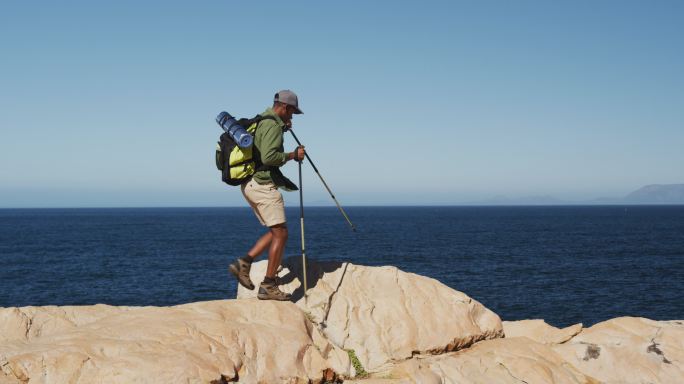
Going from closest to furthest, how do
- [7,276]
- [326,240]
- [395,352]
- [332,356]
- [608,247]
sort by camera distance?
[332,356] < [395,352] < [7,276] < [608,247] < [326,240]

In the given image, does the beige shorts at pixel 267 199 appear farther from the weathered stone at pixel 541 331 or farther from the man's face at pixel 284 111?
the weathered stone at pixel 541 331

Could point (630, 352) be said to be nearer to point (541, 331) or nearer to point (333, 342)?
point (541, 331)

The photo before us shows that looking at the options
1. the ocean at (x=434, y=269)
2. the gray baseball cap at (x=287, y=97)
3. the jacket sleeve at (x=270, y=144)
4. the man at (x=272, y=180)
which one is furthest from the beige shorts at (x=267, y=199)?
the ocean at (x=434, y=269)

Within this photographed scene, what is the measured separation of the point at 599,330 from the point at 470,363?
3.51 meters

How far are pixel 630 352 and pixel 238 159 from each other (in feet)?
28.1

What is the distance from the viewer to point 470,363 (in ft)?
33.7

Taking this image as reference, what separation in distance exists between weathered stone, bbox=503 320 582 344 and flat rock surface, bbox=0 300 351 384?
4.95 m

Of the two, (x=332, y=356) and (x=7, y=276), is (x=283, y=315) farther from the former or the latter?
(x=7, y=276)

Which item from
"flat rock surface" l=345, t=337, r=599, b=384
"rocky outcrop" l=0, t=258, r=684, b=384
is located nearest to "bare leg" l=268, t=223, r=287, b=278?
"rocky outcrop" l=0, t=258, r=684, b=384

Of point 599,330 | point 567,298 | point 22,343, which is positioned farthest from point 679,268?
point 22,343

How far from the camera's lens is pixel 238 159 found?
9875 mm

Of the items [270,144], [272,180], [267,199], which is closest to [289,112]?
[270,144]

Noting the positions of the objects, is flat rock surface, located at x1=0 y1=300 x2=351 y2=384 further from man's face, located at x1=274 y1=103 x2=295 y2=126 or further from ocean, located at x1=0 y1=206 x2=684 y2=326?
ocean, located at x1=0 y1=206 x2=684 y2=326

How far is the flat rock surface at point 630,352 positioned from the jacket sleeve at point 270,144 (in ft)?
22.3
